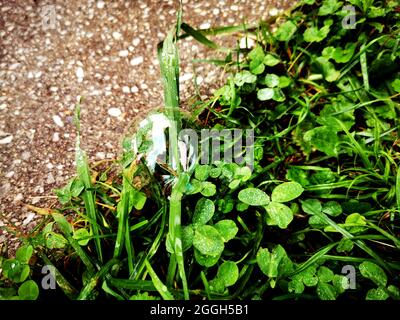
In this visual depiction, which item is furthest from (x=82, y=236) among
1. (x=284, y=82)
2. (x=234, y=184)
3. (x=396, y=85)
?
(x=396, y=85)

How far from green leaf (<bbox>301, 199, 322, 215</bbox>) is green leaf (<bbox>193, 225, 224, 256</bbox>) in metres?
0.33

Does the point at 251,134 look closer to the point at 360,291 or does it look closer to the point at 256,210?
the point at 256,210

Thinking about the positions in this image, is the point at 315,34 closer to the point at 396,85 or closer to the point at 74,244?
the point at 396,85

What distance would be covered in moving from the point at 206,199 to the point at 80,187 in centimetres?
45

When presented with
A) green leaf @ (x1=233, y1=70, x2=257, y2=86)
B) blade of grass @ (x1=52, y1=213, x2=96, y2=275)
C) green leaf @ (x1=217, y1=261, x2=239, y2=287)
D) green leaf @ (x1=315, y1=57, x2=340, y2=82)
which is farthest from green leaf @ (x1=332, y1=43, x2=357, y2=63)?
blade of grass @ (x1=52, y1=213, x2=96, y2=275)

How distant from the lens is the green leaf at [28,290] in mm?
1043

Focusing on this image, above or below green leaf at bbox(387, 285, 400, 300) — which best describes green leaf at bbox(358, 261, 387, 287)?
above

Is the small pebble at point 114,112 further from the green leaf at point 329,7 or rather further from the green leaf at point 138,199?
the green leaf at point 329,7

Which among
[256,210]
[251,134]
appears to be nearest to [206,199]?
[256,210]

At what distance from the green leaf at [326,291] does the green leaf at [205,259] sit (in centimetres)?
32

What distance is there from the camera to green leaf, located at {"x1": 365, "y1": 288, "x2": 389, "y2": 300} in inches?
40.3

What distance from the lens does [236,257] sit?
3.95 ft

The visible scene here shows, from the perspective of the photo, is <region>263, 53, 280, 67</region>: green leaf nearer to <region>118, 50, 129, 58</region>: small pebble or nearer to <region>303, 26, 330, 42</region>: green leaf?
<region>303, 26, 330, 42</region>: green leaf

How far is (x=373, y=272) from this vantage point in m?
1.06
